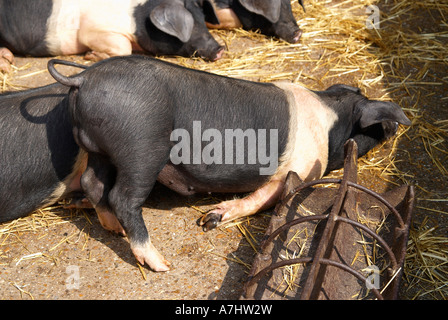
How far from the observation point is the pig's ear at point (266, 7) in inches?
217

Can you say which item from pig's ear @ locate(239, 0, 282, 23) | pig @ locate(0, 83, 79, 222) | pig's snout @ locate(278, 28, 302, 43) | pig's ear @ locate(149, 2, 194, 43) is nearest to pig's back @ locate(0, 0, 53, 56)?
pig's ear @ locate(149, 2, 194, 43)

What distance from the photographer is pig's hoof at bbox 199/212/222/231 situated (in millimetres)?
3734

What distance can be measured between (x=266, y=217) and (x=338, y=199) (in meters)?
0.79

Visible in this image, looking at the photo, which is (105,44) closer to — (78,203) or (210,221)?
(78,203)

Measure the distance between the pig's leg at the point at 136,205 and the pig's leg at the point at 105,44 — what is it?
2.10 m

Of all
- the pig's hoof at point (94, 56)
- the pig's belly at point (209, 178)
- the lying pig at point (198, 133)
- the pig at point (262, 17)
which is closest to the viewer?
the lying pig at point (198, 133)

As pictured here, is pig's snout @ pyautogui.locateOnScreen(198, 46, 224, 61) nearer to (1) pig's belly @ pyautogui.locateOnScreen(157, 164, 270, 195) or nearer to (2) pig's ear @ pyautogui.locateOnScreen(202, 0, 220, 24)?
(2) pig's ear @ pyautogui.locateOnScreen(202, 0, 220, 24)

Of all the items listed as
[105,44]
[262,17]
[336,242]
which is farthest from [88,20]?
[336,242]

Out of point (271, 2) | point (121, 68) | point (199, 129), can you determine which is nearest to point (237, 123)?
point (199, 129)

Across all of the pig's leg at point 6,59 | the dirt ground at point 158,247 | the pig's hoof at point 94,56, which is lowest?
the dirt ground at point 158,247

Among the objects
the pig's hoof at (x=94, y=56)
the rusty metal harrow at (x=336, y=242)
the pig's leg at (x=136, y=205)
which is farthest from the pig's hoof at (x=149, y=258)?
the pig's hoof at (x=94, y=56)

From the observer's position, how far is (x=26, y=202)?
3.71 metres

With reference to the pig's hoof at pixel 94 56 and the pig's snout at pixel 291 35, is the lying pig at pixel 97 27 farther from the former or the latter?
the pig's snout at pixel 291 35
